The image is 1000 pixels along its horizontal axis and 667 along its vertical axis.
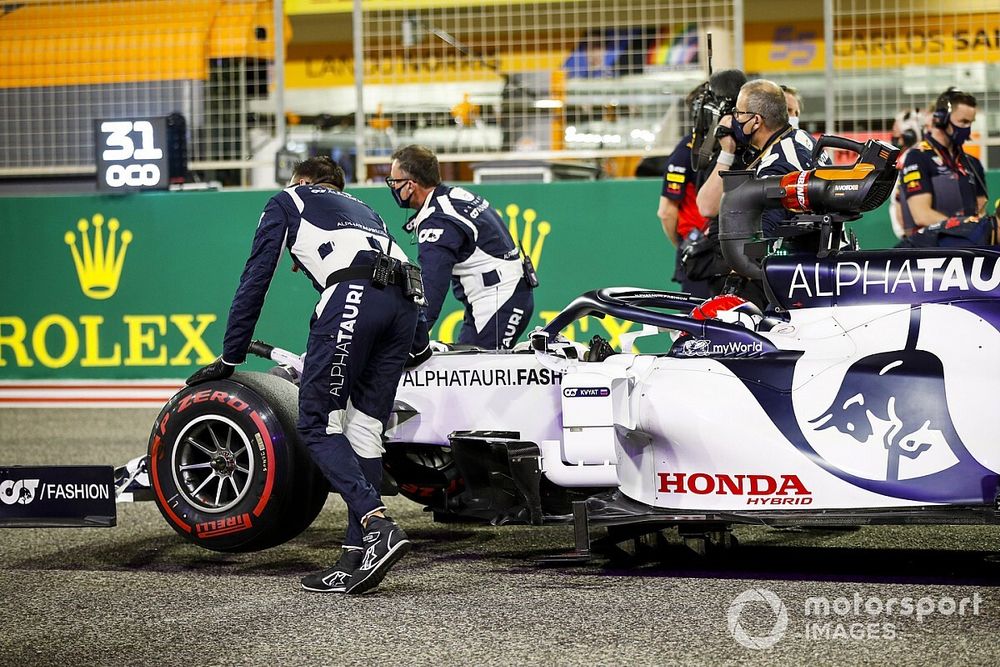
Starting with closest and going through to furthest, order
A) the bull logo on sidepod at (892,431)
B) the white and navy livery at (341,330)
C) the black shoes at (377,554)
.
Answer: the bull logo on sidepod at (892,431), the black shoes at (377,554), the white and navy livery at (341,330)

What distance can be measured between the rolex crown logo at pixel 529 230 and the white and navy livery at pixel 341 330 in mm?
5291

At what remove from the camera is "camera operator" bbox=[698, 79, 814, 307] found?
647 cm

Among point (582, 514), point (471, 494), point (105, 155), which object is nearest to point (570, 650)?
point (582, 514)

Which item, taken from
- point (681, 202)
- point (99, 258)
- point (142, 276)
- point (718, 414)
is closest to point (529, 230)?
point (142, 276)

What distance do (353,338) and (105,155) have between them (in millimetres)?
6729

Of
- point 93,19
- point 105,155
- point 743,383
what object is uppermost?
point 93,19

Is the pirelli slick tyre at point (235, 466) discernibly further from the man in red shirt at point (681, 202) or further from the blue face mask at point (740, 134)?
the man in red shirt at point (681, 202)

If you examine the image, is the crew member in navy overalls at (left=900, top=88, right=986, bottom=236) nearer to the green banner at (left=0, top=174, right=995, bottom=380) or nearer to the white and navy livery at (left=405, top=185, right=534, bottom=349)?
the green banner at (left=0, top=174, right=995, bottom=380)

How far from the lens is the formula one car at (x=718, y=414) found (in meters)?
4.95

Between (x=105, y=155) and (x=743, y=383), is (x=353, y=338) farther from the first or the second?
(x=105, y=155)

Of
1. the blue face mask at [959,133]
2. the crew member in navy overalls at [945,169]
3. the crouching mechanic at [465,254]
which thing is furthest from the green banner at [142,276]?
the crouching mechanic at [465,254]

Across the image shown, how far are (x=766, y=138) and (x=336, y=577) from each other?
115 inches

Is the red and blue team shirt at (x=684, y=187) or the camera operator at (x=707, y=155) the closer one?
the camera operator at (x=707, y=155)

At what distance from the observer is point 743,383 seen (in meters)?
5.18
